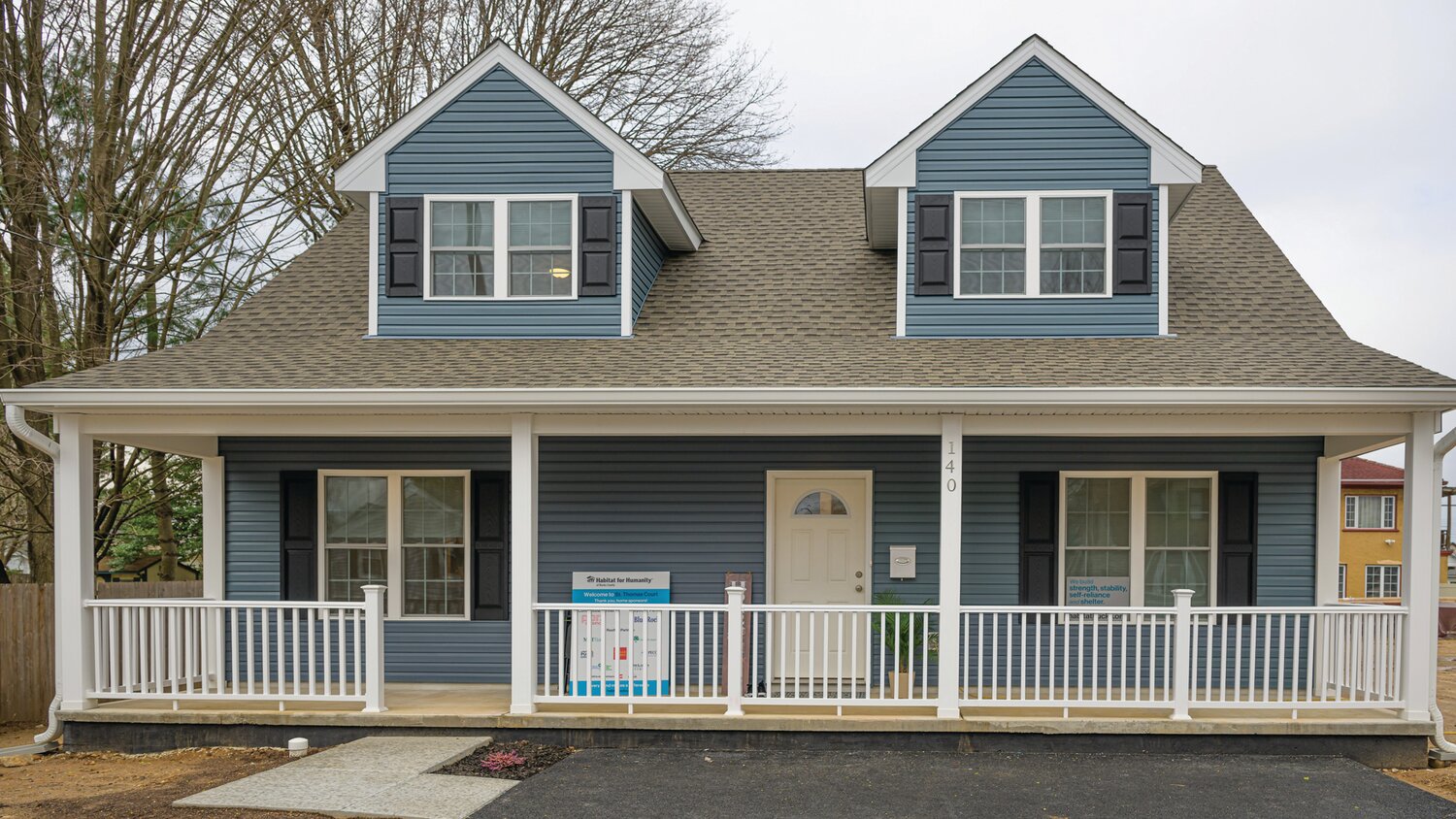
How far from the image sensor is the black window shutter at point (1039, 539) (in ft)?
31.0

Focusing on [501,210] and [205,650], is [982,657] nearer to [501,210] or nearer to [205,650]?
[501,210]

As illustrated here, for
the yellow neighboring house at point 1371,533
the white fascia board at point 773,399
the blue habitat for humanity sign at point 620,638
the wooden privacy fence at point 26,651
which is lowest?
the yellow neighboring house at point 1371,533

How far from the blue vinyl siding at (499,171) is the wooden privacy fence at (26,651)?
4542 mm

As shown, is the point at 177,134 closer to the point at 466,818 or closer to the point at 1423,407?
the point at 466,818

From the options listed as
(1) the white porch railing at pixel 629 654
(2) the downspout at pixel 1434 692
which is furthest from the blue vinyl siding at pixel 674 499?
(2) the downspout at pixel 1434 692

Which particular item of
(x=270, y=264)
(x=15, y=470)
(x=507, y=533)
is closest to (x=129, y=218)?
(x=270, y=264)

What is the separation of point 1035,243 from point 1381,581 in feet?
92.0

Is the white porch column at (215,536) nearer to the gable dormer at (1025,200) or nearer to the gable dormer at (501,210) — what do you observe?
the gable dormer at (501,210)

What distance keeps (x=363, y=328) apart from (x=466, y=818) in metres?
5.54

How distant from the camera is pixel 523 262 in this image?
1002 cm

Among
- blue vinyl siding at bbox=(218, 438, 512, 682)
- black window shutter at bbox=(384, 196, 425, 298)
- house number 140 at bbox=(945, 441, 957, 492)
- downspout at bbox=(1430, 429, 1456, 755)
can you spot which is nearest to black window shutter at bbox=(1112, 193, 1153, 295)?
downspout at bbox=(1430, 429, 1456, 755)

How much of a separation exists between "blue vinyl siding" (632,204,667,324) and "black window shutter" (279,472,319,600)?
11.2 feet

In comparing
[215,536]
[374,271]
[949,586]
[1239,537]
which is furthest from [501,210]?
[1239,537]

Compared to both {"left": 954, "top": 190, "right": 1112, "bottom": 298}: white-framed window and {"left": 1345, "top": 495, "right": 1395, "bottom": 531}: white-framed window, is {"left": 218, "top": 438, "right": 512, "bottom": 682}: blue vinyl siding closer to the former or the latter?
{"left": 954, "top": 190, "right": 1112, "bottom": 298}: white-framed window
